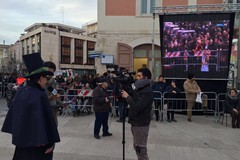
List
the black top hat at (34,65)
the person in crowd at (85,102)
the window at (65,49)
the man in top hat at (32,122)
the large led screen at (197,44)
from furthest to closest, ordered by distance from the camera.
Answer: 1. the window at (65,49)
2. the person in crowd at (85,102)
3. the large led screen at (197,44)
4. the black top hat at (34,65)
5. the man in top hat at (32,122)

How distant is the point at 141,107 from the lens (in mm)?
4367

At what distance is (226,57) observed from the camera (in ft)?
35.2

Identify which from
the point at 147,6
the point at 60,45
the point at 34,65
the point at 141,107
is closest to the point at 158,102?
the point at 141,107

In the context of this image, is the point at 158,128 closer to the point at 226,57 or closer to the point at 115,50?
the point at 226,57

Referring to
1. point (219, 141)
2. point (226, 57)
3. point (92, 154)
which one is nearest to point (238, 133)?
point (219, 141)

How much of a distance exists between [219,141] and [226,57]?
4.48m

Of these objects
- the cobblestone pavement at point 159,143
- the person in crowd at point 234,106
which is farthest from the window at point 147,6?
the cobblestone pavement at point 159,143

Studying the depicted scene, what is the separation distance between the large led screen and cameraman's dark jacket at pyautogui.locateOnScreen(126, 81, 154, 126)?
7.02m

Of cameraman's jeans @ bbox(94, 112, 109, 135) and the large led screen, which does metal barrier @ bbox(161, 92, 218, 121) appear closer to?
the large led screen

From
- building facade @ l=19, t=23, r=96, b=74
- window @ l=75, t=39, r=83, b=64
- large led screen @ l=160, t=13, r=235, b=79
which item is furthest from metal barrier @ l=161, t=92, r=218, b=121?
window @ l=75, t=39, r=83, b=64

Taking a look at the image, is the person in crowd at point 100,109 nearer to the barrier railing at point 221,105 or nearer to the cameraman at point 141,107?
the cameraman at point 141,107

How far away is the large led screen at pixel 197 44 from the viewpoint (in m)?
10.8

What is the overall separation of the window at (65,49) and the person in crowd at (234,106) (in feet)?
207

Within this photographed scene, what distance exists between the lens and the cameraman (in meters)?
4.41
